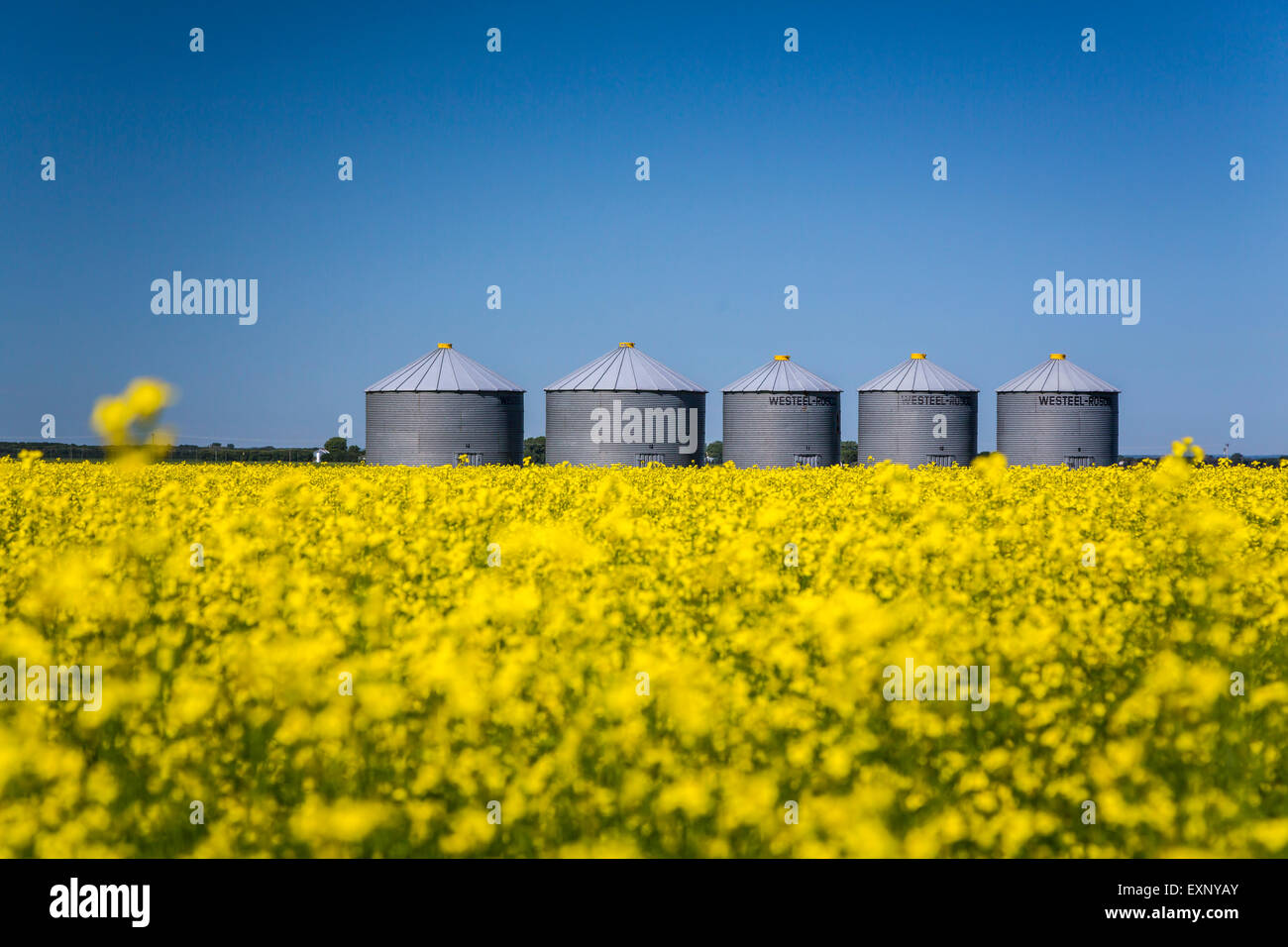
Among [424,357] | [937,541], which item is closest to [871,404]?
[424,357]

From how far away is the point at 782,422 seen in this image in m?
39.9

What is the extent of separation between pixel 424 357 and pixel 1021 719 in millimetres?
38609

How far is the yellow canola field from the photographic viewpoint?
4117mm

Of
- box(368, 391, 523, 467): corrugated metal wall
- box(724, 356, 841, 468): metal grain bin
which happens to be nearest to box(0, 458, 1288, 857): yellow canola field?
box(368, 391, 523, 467): corrugated metal wall

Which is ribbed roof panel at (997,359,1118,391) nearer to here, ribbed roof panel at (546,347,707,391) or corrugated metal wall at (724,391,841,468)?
corrugated metal wall at (724,391,841,468)

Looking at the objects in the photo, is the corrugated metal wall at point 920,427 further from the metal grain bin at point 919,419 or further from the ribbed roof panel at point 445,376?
the ribbed roof panel at point 445,376

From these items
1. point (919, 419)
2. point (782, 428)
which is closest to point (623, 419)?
point (782, 428)

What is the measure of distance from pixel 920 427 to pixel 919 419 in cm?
33

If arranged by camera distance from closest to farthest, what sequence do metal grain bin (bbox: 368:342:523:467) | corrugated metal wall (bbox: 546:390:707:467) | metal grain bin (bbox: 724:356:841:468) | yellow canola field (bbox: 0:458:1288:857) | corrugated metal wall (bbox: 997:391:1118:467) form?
yellow canola field (bbox: 0:458:1288:857), corrugated metal wall (bbox: 546:390:707:467), metal grain bin (bbox: 368:342:523:467), metal grain bin (bbox: 724:356:841:468), corrugated metal wall (bbox: 997:391:1118:467)

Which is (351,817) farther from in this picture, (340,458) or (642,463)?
(340,458)

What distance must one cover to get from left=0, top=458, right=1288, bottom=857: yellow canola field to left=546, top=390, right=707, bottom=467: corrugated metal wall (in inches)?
1155

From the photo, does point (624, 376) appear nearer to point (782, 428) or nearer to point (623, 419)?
point (623, 419)

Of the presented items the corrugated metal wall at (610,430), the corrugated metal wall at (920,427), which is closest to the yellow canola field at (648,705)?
the corrugated metal wall at (610,430)
